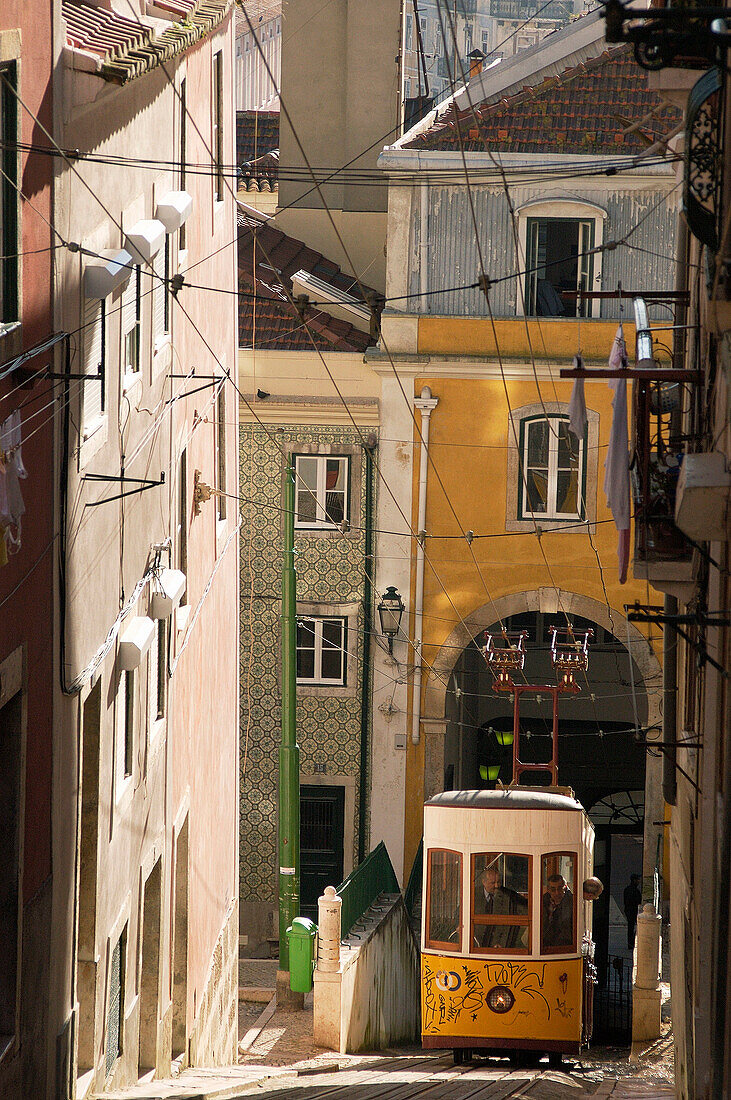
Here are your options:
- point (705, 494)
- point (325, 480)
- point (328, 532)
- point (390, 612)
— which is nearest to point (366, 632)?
point (390, 612)

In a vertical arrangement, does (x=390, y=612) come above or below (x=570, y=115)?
below

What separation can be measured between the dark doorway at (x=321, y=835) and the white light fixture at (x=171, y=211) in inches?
523

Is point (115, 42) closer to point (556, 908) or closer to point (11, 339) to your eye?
point (11, 339)

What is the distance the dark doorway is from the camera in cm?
2420

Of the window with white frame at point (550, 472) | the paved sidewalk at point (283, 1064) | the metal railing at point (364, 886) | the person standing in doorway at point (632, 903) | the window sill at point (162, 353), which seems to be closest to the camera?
the paved sidewalk at point (283, 1064)

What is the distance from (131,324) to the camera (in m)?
11.8

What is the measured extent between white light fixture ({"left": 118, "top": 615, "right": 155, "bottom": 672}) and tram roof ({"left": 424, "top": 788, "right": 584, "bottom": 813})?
4704 millimetres

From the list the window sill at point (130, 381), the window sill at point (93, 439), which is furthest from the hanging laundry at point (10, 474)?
the window sill at point (130, 381)

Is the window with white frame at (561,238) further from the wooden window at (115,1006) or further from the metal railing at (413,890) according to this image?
the wooden window at (115,1006)

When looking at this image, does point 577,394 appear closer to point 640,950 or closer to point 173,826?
point 173,826

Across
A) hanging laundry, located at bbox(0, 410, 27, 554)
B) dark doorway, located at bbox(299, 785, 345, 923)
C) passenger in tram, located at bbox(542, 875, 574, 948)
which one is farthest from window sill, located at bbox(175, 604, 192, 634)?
dark doorway, located at bbox(299, 785, 345, 923)

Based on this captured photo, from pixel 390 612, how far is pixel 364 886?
17.9ft

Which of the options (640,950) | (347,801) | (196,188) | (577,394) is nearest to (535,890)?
(640,950)

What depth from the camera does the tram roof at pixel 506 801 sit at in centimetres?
1520
